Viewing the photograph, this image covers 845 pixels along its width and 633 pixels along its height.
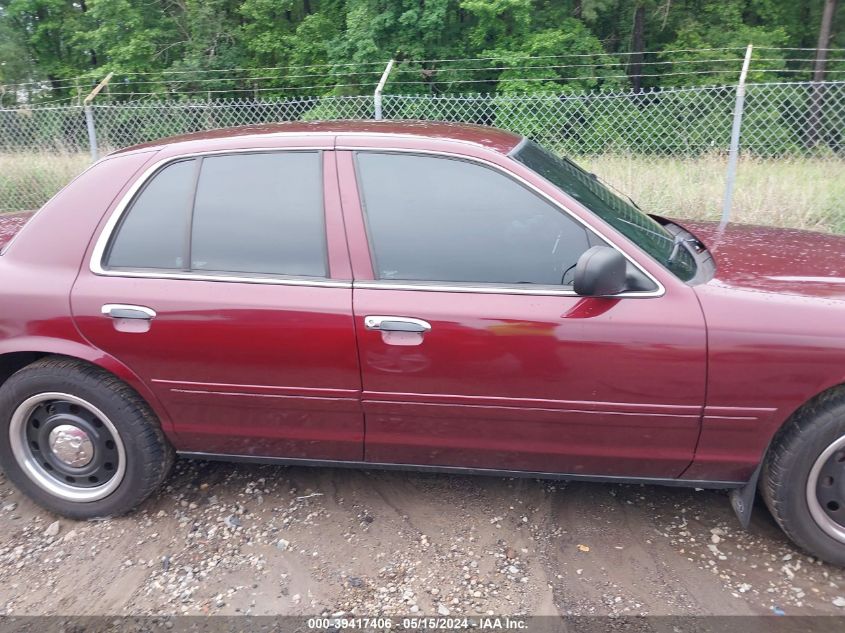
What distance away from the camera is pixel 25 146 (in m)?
9.92

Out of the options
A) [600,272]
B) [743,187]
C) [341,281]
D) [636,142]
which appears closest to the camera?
[600,272]

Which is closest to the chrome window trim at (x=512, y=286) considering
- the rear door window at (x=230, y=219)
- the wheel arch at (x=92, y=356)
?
the rear door window at (x=230, y=219)

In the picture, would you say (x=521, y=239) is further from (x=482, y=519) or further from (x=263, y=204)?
(x=482, y=519)

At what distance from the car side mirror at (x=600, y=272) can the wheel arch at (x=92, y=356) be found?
1924 mm

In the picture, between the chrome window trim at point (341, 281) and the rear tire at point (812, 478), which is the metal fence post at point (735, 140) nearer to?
the rear tire at point (812, 478)

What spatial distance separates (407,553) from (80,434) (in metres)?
1.60

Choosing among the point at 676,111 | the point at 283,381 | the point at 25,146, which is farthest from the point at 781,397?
the point at 25,146

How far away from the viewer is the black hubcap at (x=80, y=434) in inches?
121

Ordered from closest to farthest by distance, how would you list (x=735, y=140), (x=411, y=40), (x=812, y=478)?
(x=812, y=478) < (x=735, y=140) < (x=411, y=40)

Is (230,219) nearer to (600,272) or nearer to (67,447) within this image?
(67,447)

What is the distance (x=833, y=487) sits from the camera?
263 centimetres

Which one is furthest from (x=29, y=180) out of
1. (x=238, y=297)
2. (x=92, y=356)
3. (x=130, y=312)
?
(x=238, y=297)

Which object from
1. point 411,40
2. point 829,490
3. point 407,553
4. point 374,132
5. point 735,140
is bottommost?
point 407,553

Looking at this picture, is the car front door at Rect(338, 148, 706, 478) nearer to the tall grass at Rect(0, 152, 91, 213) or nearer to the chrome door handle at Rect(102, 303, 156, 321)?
the chrome door handle at Rect(102, 303, 156, 321)
